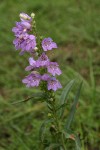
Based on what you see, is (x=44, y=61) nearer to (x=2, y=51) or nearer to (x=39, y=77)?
(x=39, y=77)

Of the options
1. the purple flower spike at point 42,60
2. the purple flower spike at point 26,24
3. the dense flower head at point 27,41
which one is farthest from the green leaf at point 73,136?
the purple flower spike at point 26,24

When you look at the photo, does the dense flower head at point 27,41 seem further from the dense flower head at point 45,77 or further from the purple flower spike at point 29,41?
the dense flower head at point 45,77

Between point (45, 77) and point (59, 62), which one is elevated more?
point (59, 62)

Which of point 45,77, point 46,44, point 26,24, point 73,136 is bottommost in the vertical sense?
point 73,136

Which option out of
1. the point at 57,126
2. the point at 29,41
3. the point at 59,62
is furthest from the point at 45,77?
the point at 59,62

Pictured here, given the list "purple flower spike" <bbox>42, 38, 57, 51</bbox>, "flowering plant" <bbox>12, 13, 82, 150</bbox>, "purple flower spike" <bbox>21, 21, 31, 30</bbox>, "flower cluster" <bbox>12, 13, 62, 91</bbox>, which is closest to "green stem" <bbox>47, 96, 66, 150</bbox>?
"flowering plant" <bbox>12, 13, 82, 150</bbox>

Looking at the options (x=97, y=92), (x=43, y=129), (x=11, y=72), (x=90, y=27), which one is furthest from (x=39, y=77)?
(x=90, y=27)

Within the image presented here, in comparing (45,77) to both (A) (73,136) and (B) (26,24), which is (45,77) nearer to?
(B) (26,24)
